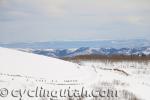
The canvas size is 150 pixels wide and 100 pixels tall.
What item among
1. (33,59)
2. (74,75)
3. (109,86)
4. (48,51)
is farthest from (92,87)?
(48,51)

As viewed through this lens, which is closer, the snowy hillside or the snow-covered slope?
the snowy hillside

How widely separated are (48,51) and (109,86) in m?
9.30

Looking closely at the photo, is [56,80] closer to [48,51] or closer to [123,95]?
[123,95]

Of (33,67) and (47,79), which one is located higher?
(33,67)

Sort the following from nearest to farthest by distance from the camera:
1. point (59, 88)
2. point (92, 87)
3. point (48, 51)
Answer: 1. point (59, 88)
2. point (92, 87)
3. point (48, 51)

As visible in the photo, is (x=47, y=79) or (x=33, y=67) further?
(x=33, y=67)

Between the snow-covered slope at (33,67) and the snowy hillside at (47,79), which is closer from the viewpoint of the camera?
the snowy hillside at (47,79)

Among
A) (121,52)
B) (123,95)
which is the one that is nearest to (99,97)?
(123,95)

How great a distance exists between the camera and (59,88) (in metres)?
6.63

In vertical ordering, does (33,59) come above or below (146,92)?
above

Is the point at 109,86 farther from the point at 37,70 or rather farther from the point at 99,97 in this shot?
the point at 37,70

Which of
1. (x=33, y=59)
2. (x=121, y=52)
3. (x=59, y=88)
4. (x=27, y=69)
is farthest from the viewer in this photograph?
(x=121, y=52)

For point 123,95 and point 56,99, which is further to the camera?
point 123,95

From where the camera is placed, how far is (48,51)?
16438mm
